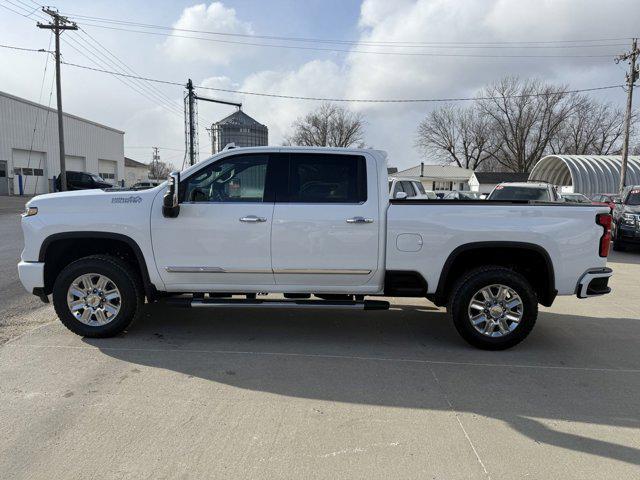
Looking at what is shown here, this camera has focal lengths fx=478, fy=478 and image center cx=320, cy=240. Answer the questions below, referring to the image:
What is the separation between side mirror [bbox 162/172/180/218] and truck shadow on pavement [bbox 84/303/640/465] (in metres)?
1.40

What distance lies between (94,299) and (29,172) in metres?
41.8

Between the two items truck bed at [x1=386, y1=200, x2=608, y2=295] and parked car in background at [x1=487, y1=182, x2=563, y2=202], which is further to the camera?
parked car in background at [x1=487, y1=182, x2=563, y2=202]

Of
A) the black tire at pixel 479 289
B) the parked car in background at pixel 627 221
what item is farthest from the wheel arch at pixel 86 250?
the parked car in background at pixel 627 221

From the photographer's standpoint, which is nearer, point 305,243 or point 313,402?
point 313,402

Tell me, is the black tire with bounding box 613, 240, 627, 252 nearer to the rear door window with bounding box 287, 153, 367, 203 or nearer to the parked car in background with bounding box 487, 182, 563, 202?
the parked car in background with bounding box 487, 182, 563, 202

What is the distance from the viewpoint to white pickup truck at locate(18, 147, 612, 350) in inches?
190

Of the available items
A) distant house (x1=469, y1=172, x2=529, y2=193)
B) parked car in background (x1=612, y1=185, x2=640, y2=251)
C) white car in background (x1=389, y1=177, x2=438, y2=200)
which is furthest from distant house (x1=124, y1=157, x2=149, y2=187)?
parked car in background (x1=612, y1=185, x2=640, y2=251)

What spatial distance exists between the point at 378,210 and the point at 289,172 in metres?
1.02

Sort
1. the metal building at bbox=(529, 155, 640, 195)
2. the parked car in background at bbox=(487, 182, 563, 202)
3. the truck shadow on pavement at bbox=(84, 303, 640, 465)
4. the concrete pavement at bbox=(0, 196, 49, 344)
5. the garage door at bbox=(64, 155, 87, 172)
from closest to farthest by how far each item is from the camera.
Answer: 1. the truck shadow on pavement at bbox=(84, 303, 640, 465)
2. the concrete pavement at bbox=(0, 196, 49, 344)
3. the parked car in background at bbox=(487, 182, 563, 202)
4. the metal building at bbox=(529, 155, 640, 195)
5. the garage door at bbox=(64, 155, 87, 172)

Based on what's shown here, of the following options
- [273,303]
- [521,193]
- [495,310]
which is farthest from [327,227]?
[521,193]

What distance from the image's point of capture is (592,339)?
217 inches

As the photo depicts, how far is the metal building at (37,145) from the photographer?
37062 mm

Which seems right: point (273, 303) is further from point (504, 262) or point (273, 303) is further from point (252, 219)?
point (504, 262)

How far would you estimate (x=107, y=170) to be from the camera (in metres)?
55.1
